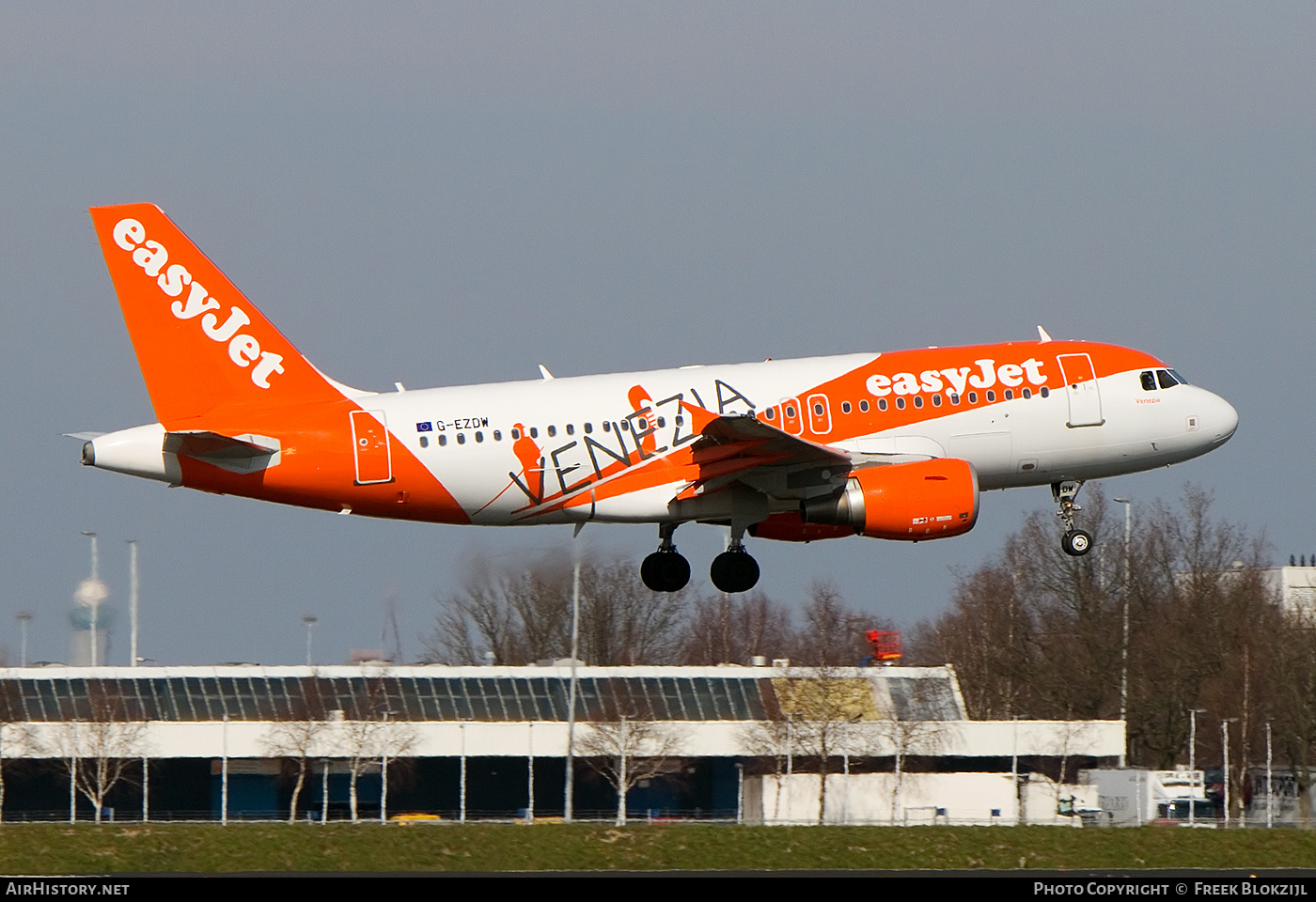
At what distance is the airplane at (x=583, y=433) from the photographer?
42.1 m

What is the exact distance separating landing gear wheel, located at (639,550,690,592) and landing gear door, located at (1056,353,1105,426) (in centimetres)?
1001

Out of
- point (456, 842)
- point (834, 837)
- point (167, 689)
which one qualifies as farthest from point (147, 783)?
point (834, 837)

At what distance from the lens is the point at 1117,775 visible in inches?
2995

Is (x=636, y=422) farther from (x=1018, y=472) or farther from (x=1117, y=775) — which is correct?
(x=1117, y=775)

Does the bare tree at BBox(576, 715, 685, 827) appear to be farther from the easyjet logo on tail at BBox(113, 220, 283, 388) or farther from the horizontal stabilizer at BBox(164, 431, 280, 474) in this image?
the horizontal stabilizer at BBox(164, 431, 280, 474)

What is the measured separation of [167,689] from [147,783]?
5.25 m

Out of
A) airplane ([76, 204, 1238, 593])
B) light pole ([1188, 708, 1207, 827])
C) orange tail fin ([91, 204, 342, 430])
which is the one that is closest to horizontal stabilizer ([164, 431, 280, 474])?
airplane ([76, 204, 1238, 593])

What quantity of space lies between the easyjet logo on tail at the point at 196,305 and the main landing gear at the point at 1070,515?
19096 mm

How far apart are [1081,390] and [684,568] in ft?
34.4

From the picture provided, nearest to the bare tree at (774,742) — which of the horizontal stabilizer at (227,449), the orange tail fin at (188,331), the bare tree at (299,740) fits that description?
the bare tree at (299,740)

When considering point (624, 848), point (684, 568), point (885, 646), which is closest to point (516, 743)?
point (885, 646)

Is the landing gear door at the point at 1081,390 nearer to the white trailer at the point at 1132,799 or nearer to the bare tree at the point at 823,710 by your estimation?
the white trailer at the point at 1132,799

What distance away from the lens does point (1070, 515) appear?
153 ft

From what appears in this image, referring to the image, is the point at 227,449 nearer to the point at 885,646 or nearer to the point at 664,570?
the point at 664,570
